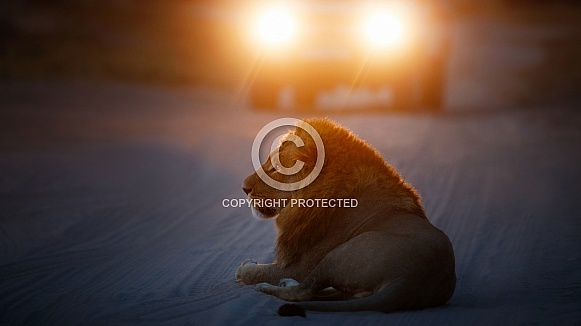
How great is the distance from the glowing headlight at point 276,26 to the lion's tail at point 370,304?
13.6 m

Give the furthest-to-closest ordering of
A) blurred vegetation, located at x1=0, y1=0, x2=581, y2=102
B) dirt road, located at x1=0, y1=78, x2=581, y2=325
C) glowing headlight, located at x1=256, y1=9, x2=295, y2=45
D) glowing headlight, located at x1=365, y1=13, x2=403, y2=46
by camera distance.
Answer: blurred vegetation, located at x1=0, y1=0, x2=581, y2=102 < glowing headlight, located at x1=365, y1=13, x2=403, y2=46 < glowing headlight, located at x1=256, y1=9, x2=295, y2=45 < dirt road, located at x1=0, y1=78, x2=581, y2=325

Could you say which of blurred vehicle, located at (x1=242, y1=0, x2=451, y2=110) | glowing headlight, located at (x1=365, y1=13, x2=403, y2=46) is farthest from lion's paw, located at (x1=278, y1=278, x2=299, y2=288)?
Result: glowing headlight, located at (x1=365, y1=13, x2=403, y2=46)

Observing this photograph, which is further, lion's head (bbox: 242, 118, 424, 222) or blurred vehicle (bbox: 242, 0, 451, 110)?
blurred vehicle (bbox: 242, 0, 451, 110)

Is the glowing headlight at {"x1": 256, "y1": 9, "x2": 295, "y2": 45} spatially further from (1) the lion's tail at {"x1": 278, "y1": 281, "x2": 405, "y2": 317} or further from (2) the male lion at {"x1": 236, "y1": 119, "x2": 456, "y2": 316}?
(1) the lion's tail at {"x1": 278, "y1": 281, "x2": 405, "y2": 317}

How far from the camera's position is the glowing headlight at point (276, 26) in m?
18.4

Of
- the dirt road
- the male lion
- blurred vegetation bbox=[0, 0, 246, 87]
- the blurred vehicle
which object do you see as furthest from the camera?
blurred vegetation bbox=[0, 0, 246, 87]

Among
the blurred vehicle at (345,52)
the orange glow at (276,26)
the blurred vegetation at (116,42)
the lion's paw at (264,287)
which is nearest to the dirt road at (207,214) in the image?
the lion's paw at (264,287)

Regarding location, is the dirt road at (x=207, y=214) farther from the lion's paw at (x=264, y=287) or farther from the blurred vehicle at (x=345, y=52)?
the blurred vehicle at (x=345, y=52)

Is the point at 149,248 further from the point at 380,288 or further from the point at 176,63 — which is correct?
the point at 176,63

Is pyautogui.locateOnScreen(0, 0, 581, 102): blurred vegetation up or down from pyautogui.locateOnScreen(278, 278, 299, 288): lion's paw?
up

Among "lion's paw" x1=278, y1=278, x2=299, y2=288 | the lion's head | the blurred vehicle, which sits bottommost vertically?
"lion's paw" x1=278, y1=278, x2=299, y2=288

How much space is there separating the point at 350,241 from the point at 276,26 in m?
13.6

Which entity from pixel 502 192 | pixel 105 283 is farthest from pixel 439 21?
pixel 105 283

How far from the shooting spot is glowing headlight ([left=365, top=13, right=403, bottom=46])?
734 inches
